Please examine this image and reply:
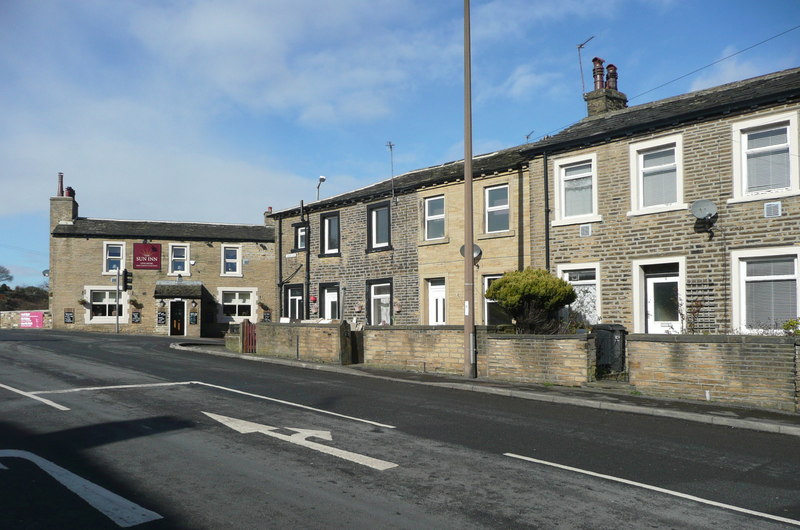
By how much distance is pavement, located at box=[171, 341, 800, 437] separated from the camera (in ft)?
33.1

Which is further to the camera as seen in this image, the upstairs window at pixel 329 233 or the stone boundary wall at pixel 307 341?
the upstairs window at pixel 329 233

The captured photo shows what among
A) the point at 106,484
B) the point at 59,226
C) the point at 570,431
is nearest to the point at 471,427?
the point at 570,431

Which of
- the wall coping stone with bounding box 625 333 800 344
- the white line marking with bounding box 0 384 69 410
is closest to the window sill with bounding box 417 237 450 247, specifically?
the wall coping stone with bounding box 625 333 800 344

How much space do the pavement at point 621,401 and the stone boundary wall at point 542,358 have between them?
11.8 inches

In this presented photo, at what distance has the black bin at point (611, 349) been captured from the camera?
49.0 ft

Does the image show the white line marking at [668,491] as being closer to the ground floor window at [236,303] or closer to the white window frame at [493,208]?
the white window frame at [493,208]

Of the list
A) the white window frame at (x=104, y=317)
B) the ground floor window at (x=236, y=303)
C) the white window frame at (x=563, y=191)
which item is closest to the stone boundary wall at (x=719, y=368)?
the white window frame at (x=563, y=191)

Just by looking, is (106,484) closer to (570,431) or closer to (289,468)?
(289,468)

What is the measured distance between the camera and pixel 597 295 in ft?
56.7

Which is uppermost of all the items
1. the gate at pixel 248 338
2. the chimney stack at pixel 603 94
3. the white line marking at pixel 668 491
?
the chimney stack at pixel 603 94

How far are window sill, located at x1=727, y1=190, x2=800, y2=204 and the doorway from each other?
109 ft

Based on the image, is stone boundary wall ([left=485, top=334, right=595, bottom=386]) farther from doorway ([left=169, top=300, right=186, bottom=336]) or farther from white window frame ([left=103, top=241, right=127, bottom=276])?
white window frame ([left=103, top=241, right=127, bottom=276])

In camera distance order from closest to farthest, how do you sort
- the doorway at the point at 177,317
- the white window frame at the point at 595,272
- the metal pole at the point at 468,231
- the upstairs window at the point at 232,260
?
the metal pole at the point at 468,231
the white window frame at the point at 595,272
the doorway at the point at 177,317
the upstairs window at the point at 232,260

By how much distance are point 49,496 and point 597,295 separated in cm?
1425
